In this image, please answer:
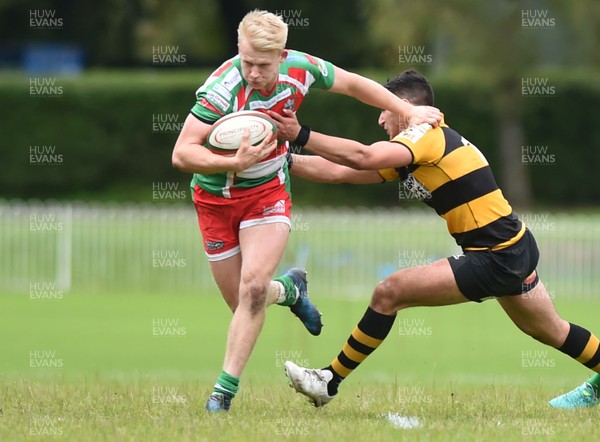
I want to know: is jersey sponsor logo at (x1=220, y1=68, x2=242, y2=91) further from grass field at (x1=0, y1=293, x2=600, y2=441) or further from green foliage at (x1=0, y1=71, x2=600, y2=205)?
green foliage at (x1=0, y1=71, x2=600, y2=205)

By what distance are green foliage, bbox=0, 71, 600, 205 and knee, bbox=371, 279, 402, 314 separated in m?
20.8

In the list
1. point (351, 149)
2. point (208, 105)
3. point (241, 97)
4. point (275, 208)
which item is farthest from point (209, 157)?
point (351, 149)

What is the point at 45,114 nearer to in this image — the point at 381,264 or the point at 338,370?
the point at 381,264

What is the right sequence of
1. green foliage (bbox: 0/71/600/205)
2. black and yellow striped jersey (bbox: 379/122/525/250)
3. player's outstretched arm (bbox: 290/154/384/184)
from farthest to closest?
green foliage (bbox: 0/71/600/205) → player's outstretched arm (bbox: 290/154/384/184) → black and yellow striped jersey (bbox: 379/122/525/250)

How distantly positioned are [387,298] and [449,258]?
1.48 feet

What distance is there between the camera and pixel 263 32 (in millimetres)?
6977

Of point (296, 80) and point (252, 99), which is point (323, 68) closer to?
point (296, 80)

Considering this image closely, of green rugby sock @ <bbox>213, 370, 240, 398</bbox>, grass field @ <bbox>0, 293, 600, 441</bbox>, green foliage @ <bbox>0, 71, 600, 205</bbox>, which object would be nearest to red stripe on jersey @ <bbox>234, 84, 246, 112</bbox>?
green rugby sock @ <bbox>213, 370, 240, 398</bbox>

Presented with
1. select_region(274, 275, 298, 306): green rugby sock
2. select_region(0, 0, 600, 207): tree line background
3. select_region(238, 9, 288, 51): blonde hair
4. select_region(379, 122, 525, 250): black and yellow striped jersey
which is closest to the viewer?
select_region(238, 9, 288, 51): blonde hair

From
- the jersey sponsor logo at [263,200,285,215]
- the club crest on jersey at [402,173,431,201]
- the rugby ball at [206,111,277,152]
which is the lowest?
the jersey sponsor logo at [263,200,285,215]

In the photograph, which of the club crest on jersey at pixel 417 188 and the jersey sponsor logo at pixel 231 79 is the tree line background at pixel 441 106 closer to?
the club crest on jersey at pixel 417 188

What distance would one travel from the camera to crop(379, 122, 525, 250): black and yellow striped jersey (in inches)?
288

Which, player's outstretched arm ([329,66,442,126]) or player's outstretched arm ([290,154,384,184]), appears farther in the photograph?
player's outstretched arm ([290,154,384,184])

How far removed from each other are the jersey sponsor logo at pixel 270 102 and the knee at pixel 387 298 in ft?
4.26
